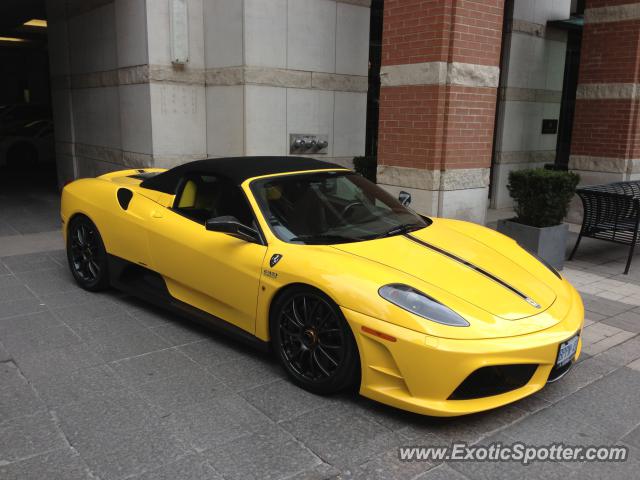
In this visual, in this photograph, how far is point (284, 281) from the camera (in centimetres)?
382

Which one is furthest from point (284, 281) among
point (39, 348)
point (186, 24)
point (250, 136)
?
point (186, 24)

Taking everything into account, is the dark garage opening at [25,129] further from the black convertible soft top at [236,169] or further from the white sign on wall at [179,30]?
the black convertible soft top at [236,169]

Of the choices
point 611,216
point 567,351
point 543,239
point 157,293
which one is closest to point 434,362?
point 567,351

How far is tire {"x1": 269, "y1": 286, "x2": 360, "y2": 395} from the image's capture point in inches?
139

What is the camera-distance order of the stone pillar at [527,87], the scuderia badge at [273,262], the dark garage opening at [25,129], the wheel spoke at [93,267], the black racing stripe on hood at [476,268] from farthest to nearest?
the stone pillar at [527,87] < the dark garage opening at [25,129] < the wheel spoke at [93,267] < the scuderia badge at [273,262] < the black racing stripe on hood at [476,268]

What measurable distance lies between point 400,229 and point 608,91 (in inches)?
278

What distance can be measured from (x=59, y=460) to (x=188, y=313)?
5.69 ft

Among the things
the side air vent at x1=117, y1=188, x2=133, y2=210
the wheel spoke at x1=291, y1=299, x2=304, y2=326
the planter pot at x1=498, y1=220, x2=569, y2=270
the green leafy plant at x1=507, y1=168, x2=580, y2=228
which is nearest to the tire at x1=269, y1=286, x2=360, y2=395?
the wheel spoke at x1=291, y1=299, x2=304, y2=326

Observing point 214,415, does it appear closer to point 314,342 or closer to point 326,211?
point 314,342

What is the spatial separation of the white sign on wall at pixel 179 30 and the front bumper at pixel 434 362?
6923mm

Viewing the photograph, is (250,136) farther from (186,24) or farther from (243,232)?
(243,232)

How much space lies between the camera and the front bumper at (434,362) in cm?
317

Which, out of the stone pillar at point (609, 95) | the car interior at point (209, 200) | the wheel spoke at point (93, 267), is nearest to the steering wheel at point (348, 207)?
the car interior at point (209, 200)

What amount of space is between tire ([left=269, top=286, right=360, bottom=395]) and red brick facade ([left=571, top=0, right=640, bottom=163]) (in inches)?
311
